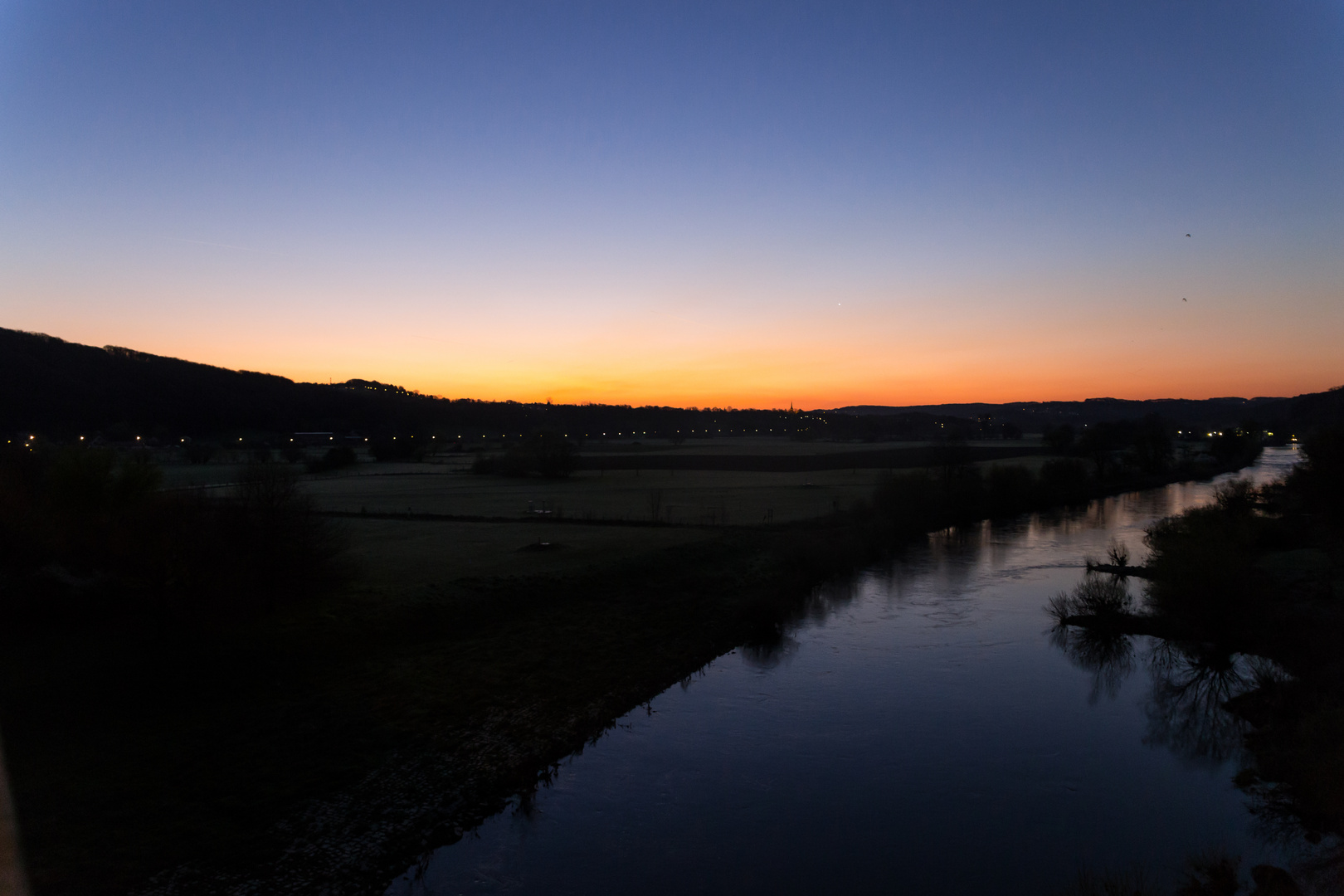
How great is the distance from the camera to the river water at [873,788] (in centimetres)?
1049

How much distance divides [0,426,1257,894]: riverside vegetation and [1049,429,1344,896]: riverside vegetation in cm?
926

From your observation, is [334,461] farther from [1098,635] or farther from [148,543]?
[1098,635]

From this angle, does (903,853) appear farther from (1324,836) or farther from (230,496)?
(230,496)

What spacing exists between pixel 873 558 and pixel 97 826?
94.5ft

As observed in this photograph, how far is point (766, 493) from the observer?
56.1 m

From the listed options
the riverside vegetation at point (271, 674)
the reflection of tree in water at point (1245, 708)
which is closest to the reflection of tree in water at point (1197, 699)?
the reflection of tree in water at point (1245, 708)

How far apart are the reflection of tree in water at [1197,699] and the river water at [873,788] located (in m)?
0.16

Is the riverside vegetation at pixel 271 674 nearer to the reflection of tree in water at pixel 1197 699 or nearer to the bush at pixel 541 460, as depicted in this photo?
the reflection of tree in water at pixel 1197 699

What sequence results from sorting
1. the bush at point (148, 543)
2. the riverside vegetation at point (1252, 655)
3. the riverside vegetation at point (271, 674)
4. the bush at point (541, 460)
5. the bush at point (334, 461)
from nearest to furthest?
the riverside vegetation at point (271, 674), the riverside vegetation at point (1252, 655), the bush at point (148, 543), the bush at point (541, 460), the bush at point (334, 461)

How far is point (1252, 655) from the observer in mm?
18875

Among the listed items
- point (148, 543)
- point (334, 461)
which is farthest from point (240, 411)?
point (148, 543)

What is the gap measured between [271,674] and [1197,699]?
1955cm

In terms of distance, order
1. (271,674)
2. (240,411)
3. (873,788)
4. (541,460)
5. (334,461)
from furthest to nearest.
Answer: (240,411)
(334,461)
(541,460)
(271,674)
(873,788)

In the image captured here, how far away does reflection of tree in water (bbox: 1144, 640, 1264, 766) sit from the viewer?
14492 mm
